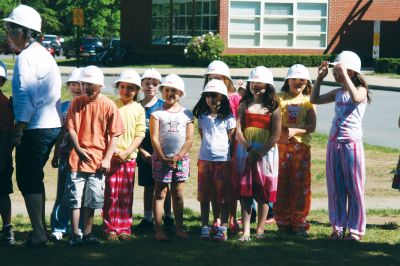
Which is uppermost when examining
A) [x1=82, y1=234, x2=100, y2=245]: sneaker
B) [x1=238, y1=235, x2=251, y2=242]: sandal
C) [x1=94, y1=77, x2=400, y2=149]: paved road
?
[x1=82, y1=234, x2=100, y2=245]: sneaker

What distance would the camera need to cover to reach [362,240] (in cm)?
880

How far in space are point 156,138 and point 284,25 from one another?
1619 inches

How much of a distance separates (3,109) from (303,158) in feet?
9.57

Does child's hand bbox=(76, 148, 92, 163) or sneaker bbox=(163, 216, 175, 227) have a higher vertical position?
child's hand bbox=(76, 148, 92, 163)

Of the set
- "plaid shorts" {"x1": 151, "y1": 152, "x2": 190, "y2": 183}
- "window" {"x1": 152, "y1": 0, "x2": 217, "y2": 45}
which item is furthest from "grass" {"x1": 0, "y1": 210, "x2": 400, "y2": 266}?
"window" {"x1": 152, "y1": 0, "x2": 217, "y2": 45}

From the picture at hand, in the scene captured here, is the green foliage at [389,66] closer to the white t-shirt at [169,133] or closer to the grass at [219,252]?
the grass at [219,252]

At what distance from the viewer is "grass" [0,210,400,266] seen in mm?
7586

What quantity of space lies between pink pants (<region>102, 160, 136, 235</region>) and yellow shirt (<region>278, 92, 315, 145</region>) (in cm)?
158

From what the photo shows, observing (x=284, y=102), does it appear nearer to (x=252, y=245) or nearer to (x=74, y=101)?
(x=252, y=245)

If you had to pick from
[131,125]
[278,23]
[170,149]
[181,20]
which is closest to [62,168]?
[131,125]

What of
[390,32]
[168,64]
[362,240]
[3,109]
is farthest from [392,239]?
[390,32]

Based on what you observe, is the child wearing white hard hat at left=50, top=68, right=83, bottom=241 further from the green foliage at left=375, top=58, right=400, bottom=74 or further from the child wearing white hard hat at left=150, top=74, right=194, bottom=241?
the green foliage at left=375, top=58, right=400, bottom=74

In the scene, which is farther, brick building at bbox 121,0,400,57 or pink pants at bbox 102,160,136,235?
brick building at bbox 121,0,400,57

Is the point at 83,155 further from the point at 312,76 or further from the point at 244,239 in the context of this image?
the point at 312,76
